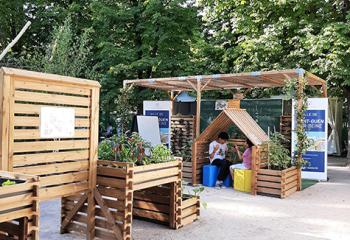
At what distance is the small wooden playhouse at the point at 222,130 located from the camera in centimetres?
861

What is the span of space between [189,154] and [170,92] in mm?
3771

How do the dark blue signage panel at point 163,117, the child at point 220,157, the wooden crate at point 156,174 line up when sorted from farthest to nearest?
the dark blue signage panel at point 163,117, the child at point 220,157, the wooden crate at point 156,174

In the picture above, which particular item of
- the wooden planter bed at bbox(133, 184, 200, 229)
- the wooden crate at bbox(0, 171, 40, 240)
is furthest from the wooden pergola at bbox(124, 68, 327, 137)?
the wooden crate at bbox(0, 171, 40, 240)

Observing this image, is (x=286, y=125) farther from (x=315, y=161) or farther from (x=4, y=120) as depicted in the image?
(x=4, y=120)

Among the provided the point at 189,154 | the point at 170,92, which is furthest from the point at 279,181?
the point at 170,92

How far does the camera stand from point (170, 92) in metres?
13.9

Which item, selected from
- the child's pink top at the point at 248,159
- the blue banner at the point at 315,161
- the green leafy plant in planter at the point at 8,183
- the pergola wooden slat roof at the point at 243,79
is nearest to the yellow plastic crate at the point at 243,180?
the child's pink top at the point at 248,159

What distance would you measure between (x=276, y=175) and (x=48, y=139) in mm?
5396

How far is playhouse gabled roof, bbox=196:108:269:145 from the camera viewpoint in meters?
8.57

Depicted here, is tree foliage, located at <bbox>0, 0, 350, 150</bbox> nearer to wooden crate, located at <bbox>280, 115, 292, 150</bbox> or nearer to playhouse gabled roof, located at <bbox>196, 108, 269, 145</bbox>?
wooden crate, located at <bbox>280, 115, 292, 150</bbox>

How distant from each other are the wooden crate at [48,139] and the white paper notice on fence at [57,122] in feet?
0.13

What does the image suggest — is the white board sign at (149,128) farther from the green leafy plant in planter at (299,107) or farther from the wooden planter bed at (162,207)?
the wooden planter bed at (162,207)

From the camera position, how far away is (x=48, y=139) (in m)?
4.10

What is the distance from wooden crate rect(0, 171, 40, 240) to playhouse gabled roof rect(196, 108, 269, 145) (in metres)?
5.85
